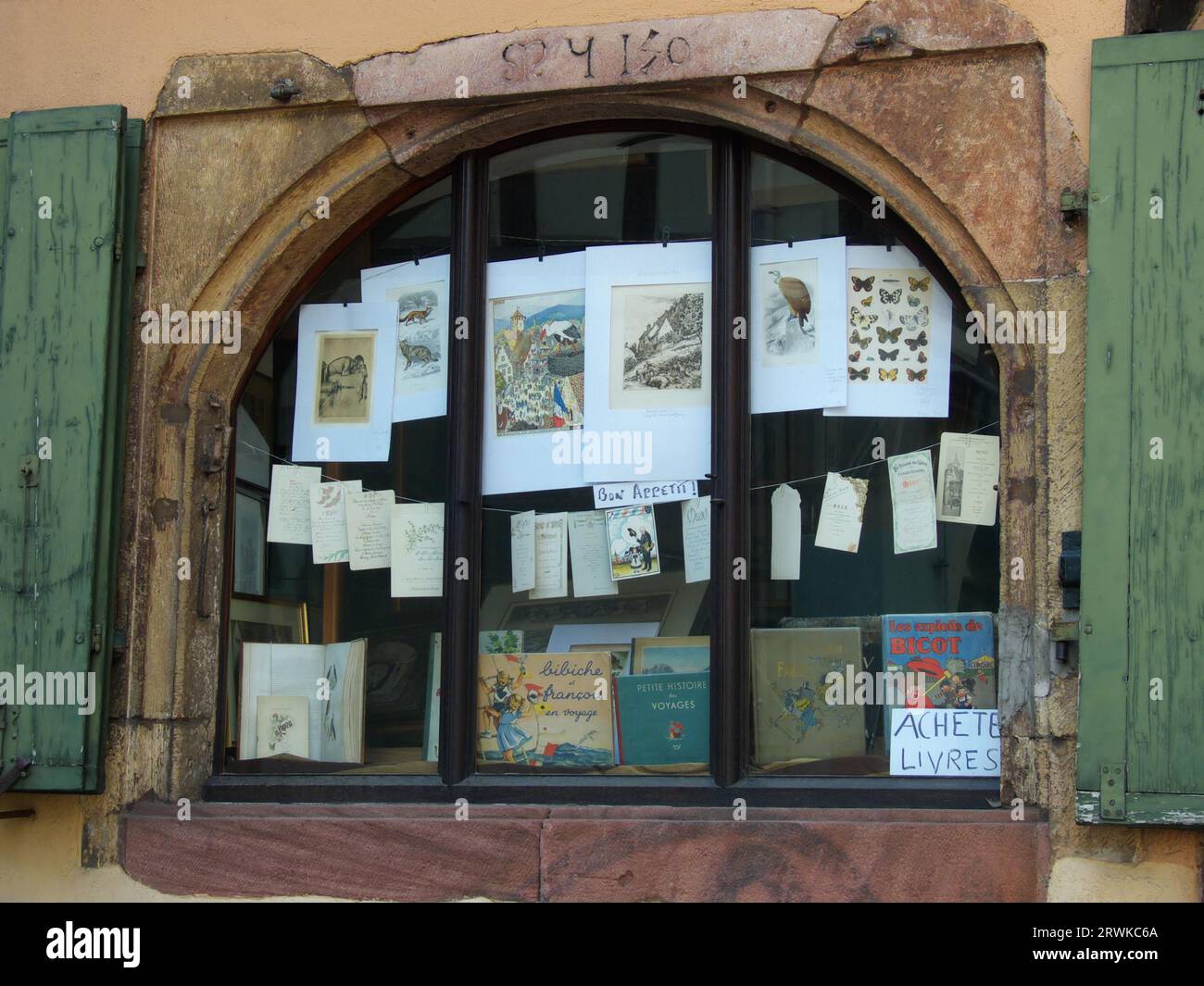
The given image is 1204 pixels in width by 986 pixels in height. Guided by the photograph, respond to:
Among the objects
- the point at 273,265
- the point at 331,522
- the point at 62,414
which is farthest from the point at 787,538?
the point at 62,414

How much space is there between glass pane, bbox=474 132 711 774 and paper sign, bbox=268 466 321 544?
0.63 meters

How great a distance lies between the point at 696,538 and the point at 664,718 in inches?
21.6

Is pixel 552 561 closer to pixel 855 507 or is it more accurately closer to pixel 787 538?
pixel 787 538

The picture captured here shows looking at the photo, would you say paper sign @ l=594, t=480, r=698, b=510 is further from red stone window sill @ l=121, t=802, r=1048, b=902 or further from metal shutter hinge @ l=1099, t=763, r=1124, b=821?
metal shutter hinge @ l=1099, t=763, r=1124, b=821

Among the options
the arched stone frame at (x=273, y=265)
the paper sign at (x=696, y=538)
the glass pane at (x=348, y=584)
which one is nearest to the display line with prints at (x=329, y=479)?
the glass pane at (x=348, y=584)

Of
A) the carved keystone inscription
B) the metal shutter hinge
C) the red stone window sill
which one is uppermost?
the carved keystone inscription

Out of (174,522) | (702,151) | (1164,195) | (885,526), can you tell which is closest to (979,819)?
(885,526)

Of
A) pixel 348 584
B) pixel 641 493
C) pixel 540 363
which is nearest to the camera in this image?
pixel 641 493

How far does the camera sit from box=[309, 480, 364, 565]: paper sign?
4711 millimetres

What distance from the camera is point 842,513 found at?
4.28 metres

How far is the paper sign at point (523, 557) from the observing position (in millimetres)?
4520

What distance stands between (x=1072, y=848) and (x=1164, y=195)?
1.72 meters

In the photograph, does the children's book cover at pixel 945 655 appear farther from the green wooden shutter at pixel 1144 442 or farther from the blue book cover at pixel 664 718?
the blue book cover at pixel 664 718

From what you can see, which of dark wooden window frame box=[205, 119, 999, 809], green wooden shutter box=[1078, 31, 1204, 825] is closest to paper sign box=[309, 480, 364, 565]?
dark wooden window frame box=[205, 119, 999, 809]
